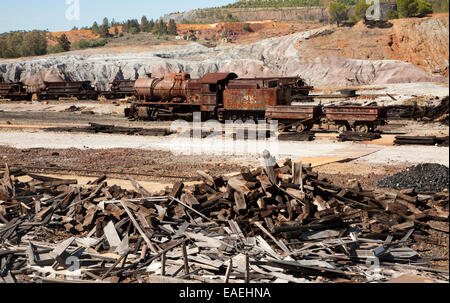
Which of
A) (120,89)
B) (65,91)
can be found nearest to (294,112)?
(120,89)

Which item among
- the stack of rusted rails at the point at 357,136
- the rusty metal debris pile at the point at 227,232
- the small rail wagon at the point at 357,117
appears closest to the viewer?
the rusty metal debris pile at the point at 227,232

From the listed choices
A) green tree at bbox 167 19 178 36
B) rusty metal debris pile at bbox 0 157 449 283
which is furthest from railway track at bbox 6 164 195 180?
green tree at bbox 167 19 178 36

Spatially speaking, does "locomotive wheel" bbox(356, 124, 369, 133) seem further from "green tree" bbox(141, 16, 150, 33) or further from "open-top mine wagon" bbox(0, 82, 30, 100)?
"green tree" bbox(141, 16, 150, 33)

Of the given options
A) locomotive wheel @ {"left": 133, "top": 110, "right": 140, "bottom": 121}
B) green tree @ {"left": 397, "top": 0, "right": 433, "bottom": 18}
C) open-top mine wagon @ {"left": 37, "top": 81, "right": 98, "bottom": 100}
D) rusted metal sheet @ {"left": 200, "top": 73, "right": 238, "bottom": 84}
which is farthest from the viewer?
green tree @ {"left": 397, "top": 0, "right": 433, "bottom": 18}

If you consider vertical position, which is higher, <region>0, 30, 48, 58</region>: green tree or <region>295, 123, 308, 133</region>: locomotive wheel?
<region>0, 30, 48, 58</region>: green tree

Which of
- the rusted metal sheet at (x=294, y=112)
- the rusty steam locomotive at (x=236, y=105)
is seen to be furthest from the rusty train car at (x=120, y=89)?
the rusted metal sheet at (x=294, y=112)

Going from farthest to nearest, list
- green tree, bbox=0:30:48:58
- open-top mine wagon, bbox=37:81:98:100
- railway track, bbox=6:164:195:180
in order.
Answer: green tree, bbox=0:30:48:58, open-top mine wagon, bbox=37:81:98:100, railway track, bbox=6:164:195:180

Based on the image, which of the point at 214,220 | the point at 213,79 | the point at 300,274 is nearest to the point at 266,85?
the point at 213,79

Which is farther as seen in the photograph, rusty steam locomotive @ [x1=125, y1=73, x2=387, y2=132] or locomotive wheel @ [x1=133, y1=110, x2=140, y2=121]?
Answer: locomotive wheel @ [x1=133, y1=110, x2=140, y2=121]

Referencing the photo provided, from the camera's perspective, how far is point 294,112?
89.9ft

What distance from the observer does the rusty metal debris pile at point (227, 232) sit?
8.55 metres

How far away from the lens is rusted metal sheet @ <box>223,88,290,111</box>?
29.6m

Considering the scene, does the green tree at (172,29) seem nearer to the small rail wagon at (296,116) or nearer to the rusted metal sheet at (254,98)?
the rusted metal sheet at (254,98)

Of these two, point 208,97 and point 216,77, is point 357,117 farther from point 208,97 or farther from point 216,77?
point 208,97
